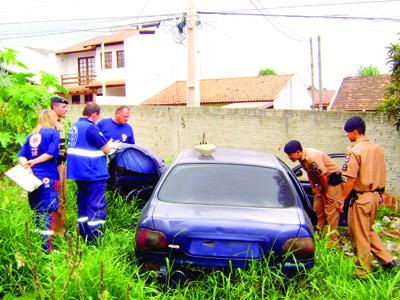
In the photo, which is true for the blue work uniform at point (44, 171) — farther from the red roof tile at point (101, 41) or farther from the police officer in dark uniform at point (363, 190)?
the red roof tile at point (101, 41)

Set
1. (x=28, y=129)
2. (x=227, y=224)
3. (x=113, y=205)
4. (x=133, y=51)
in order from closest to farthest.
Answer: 1. (x=227, y=224)
2. (x=113, y=205)
3. (x=28, y=129)
4. (x=133, y=51)

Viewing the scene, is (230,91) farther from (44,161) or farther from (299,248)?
(299,248)

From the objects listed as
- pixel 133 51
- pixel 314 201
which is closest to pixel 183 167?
pixel 314 201

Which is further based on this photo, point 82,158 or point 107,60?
point 107,60

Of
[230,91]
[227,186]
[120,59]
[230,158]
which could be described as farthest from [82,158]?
[120,59]

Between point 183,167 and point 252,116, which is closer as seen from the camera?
point 183,167

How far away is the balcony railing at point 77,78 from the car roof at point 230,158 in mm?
35467

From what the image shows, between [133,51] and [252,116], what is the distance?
28.1m

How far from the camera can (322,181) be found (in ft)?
17.8

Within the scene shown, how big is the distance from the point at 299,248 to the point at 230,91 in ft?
101

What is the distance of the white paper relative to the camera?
445 centimetres

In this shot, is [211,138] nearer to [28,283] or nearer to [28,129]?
[28,129]

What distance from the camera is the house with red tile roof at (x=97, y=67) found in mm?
35625

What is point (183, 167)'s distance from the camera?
4230 mm
